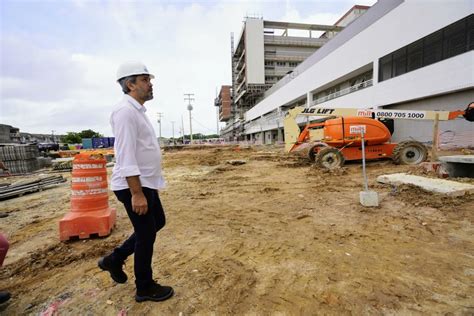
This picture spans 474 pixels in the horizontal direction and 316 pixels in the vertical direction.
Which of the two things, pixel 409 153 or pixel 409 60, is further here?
pixel 409 60

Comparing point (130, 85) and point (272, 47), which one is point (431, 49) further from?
point (272, 47)

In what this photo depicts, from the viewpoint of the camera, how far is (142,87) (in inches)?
77.5

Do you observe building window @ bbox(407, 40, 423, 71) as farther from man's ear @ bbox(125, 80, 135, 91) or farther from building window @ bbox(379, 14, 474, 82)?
man's ear @ bbox(125, 80, 135, 91)

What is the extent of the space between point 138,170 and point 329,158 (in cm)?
835

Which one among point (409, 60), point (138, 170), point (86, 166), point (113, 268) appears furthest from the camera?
point (409, 60)

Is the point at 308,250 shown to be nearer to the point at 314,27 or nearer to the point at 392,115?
the point at 392,115

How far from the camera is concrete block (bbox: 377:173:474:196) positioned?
4.61m

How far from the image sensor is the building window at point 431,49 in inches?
487

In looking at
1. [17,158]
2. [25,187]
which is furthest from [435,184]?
[17,158]

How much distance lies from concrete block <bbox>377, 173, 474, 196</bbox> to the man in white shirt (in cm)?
541

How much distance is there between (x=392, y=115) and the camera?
856 cm

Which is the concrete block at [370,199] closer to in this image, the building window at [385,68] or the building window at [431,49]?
the building window at [431,49]

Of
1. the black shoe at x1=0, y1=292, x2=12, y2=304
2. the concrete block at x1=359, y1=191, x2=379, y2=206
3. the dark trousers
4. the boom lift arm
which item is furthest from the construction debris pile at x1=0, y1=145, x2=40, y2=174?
the concrete block at x1=359, y1=191, x2=379, y2=206

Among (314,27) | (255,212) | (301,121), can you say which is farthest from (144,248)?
(314,27)
